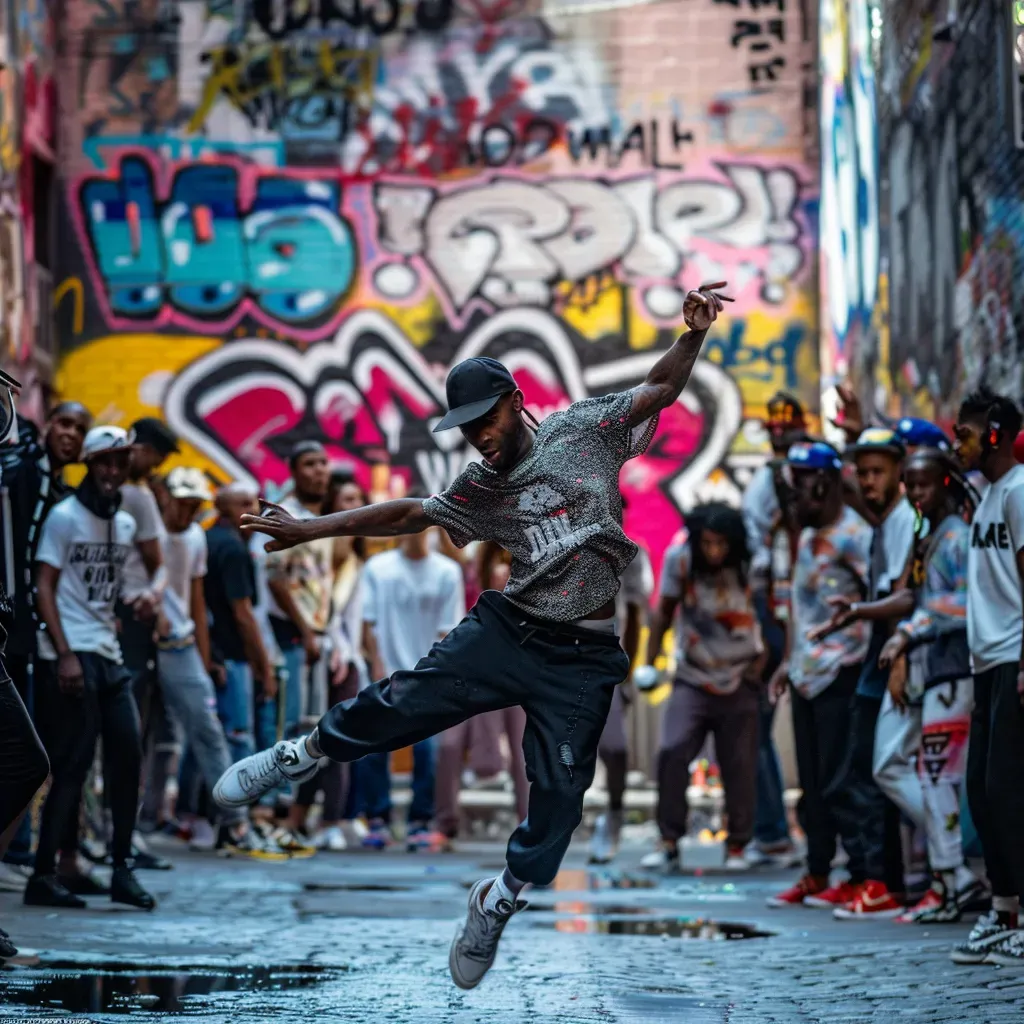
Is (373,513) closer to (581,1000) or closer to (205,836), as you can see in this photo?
(581,1000)

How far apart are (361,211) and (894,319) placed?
6.45 meters

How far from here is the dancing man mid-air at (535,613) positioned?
5676 mm

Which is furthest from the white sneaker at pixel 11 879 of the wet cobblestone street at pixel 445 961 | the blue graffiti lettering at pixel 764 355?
the blue graffiti lettering at pixel 764 355

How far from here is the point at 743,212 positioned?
18000 millimetres

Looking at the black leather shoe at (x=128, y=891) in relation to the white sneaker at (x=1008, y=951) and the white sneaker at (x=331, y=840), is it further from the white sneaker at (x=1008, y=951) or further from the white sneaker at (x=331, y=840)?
the white sneaker at (x=331, y=840)

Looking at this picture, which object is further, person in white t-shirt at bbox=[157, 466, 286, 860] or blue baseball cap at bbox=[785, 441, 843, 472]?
person in white t-shirt at bbox=[157, 466, 286, 860]

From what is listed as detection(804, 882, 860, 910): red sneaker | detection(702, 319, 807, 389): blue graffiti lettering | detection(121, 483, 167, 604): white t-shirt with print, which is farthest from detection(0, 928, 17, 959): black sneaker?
detection(702, 319, 807, 389): blue graffiti lettering

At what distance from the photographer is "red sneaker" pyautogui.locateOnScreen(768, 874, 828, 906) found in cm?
894

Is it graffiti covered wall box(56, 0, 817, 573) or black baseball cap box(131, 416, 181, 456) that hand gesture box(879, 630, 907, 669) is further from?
graffiti covered wall box(56, 0, 817, 573)

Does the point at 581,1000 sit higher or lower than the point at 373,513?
lower

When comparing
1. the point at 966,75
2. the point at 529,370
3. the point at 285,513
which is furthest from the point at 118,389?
the point at 285,513

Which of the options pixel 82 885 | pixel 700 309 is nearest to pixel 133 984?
pixel 700 309

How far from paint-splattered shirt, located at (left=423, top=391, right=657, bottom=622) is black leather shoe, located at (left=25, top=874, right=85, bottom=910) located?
122 inches

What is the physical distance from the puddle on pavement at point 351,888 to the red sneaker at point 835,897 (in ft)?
6.26
